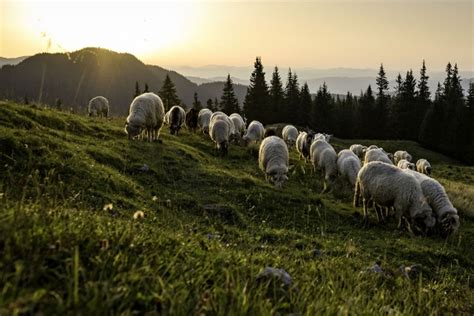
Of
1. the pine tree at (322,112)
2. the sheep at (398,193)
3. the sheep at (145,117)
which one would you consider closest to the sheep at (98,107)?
the sheep at (145,117)

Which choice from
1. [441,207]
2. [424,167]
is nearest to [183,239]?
[441,207]

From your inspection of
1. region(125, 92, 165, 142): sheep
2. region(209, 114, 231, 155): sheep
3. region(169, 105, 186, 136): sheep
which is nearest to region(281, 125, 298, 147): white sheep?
region(169, 105, 186, 136): sheep

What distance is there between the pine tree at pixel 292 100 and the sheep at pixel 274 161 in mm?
54543

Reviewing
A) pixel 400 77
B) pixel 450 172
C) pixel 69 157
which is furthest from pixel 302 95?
pixel 69 157

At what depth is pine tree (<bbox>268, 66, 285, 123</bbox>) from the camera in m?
72.8

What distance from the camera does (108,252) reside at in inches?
130

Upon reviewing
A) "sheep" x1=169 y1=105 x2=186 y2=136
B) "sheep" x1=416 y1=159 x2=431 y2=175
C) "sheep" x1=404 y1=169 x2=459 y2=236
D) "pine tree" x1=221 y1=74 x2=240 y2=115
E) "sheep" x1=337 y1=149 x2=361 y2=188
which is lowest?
"sheep" x1=416 y1=159 x2=431 y2=175

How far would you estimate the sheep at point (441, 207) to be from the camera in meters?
14.4

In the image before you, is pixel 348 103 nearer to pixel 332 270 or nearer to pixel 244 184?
pixel 244 184

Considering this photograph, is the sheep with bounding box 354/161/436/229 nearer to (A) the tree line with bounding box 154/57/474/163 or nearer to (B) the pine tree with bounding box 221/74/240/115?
(A) the tree line with bounding box 154/57/474/163

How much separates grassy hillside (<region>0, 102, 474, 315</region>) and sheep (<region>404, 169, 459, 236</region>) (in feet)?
2.16

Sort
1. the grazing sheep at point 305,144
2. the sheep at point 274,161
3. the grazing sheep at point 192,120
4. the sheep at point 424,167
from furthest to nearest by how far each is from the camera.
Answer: the sheep at point 424,167, the grazing sheep at point 192,120, the grazing sheep at point 305,144, the sheep at point 274,161

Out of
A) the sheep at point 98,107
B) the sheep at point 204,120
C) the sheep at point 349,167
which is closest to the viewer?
the sheep at point 349,167

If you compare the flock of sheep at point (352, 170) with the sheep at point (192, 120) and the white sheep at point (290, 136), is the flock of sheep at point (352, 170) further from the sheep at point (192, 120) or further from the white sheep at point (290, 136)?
the white sheep at point (290, 136)
